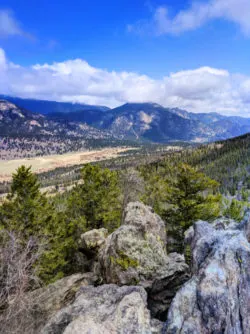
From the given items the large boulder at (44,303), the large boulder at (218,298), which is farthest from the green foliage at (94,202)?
the large boulder at (218,298)

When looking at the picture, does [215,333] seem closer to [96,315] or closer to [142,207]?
[96,315]

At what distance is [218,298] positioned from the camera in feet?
26.3

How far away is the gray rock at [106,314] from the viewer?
801cm

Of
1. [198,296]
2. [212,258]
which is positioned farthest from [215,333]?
[212,258]

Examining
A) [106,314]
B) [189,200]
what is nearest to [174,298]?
[106,314]

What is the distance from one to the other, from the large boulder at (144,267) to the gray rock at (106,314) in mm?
2820

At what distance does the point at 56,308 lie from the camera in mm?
15117

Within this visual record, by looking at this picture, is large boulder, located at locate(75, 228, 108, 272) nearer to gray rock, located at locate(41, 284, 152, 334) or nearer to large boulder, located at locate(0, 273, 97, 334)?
large boulder, located at locate(0, 273, 97, 334)

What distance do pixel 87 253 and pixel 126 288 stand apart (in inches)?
527

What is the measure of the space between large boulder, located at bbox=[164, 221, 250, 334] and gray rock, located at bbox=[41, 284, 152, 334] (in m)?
1.16

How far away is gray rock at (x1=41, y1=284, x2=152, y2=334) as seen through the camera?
8.01 metres

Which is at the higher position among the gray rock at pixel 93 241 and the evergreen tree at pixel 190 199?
the evergreen tree at pixel 190 199

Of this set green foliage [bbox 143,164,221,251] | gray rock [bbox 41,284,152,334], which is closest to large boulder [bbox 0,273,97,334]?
gray rock [bbox 41,284,152,334]

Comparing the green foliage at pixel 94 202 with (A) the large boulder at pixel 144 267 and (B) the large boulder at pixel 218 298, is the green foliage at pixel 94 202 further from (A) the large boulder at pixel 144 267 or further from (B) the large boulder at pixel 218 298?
(B) the large boulder at pixel 218 298
